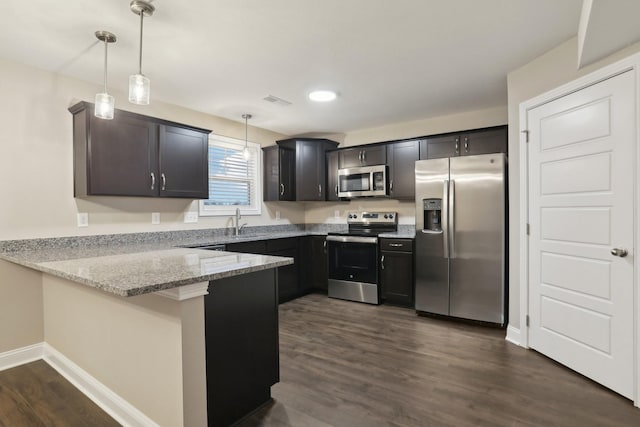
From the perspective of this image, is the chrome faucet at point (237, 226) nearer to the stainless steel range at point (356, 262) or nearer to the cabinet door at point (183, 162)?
the cabinet door at point (183, 162)

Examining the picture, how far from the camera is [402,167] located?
437 centimetres

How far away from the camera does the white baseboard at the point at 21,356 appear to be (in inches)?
99.9

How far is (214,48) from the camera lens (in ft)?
8.02

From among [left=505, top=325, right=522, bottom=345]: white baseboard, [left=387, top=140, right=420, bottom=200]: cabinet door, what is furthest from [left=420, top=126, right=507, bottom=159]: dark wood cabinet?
[left=505, top=325, right=522, bottom=345]: white baseboard

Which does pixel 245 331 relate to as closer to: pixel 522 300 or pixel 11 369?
pixel 11 369

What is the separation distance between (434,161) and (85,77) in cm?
355

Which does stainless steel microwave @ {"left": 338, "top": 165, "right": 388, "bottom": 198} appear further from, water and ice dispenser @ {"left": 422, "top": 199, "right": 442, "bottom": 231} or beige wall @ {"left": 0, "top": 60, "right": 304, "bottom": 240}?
beige wall @ {"left": 0, "top": 60, "right": 304, "bottom": 240}

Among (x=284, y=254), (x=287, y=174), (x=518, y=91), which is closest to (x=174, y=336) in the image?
(x=284, y=254)

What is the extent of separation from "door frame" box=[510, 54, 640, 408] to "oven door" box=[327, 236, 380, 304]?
67.4 inches

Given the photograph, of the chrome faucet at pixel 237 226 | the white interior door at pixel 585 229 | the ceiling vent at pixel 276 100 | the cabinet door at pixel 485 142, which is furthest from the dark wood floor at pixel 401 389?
the ceiling vent at pixel 276 100

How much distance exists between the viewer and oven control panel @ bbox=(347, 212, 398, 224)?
4.67m

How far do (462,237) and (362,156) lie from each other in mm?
1893

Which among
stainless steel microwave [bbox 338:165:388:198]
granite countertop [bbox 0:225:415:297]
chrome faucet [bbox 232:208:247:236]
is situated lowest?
granite countertop [bbox 0:225:415:297]

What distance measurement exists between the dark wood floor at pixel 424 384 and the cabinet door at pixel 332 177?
2.20m
